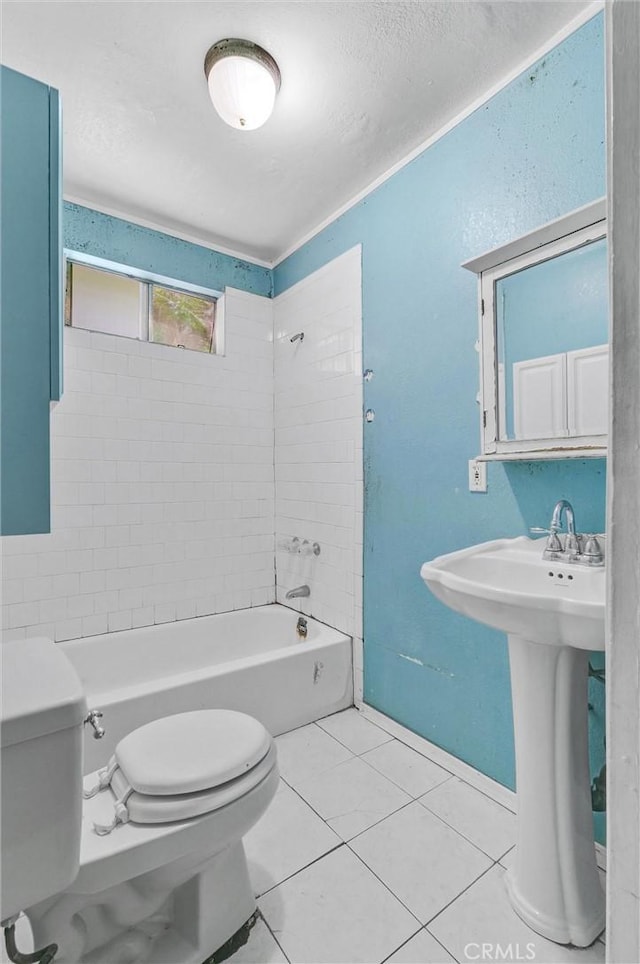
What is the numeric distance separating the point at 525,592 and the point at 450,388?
3.13ft

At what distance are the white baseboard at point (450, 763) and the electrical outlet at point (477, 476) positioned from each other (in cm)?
107

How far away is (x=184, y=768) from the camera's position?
104 centimetres

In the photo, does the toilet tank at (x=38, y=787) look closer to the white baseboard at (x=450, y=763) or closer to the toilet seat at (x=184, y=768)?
the toilet seat at (x=184, y=768)

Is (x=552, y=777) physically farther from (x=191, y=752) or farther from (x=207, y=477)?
(x=207, y=477)

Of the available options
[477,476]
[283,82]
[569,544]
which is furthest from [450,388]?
[283,82]

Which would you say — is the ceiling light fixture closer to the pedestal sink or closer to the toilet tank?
the pedestal sink

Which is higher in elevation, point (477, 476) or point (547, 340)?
point (547, 340)

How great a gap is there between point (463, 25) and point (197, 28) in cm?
83

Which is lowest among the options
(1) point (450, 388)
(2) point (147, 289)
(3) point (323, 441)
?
(3) point (323, 441)

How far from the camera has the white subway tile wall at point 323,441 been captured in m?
2.24

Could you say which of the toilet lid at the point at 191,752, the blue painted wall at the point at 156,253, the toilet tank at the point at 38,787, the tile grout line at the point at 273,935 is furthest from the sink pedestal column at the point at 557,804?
the blue painted wall at the point at 156,253

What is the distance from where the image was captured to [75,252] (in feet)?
7.40

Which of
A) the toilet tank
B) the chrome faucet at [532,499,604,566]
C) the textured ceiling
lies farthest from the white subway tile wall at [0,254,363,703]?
the toilet tank

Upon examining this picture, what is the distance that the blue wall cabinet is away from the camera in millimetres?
770
